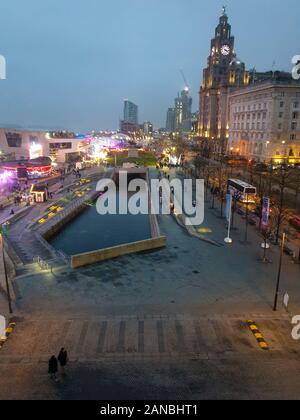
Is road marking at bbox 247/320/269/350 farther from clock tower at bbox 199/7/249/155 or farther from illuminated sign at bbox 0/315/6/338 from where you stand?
clock tower at bbox 199/7/249/155

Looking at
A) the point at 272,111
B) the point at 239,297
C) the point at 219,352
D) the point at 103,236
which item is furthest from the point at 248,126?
the point at 219,352

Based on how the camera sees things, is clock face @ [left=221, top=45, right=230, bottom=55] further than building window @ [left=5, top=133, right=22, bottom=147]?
Yes

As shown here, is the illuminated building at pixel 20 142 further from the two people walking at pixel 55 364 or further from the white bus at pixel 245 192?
the two people walking at pixel 55 364

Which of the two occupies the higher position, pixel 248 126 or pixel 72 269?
pixel 248 126

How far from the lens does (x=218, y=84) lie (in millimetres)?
155375

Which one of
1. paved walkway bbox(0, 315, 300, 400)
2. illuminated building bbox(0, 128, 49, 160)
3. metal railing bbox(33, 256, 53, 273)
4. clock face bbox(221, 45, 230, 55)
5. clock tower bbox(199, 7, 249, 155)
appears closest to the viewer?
paved walkway bbox(0, 315, 300, 400)

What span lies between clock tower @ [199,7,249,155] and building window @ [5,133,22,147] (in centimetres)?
7753

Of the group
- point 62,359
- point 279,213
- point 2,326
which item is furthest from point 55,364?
point 279,213

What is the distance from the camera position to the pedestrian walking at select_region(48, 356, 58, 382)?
13.4 meters

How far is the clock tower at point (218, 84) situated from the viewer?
459 ft

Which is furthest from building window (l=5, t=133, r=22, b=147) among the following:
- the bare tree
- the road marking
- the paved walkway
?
the road marking

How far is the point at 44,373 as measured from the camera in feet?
45.8

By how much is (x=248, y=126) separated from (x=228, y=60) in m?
80.1
